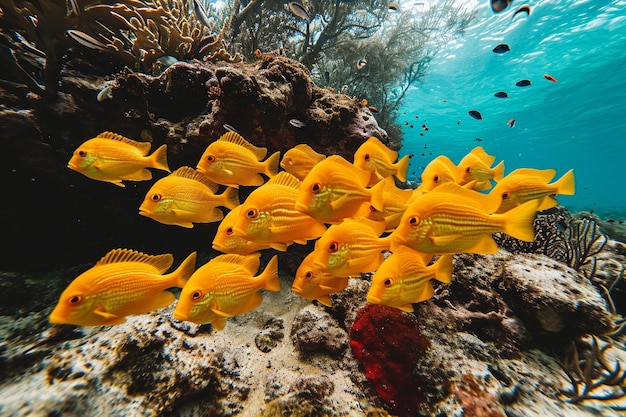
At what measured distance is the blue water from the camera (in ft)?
63.6

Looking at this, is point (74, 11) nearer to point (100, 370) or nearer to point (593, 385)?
point (100, 370)

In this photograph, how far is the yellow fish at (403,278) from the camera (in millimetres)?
2062

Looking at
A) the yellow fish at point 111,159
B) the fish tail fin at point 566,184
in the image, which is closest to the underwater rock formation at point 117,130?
the yellow fish at point 111,159

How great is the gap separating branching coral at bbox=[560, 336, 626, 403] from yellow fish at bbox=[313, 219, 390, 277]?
9.98 feet

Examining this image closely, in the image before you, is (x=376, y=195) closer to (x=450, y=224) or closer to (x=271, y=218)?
(x=450, y=224)

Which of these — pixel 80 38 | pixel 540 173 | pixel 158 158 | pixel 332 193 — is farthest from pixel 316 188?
pixel 80 38

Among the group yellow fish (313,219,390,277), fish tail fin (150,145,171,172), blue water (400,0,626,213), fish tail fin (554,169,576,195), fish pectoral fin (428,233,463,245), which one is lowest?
yellow fish (313,219,390,277)

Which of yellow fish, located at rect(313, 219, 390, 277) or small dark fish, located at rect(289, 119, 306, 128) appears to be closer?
yellow fish, located at rect(313, 219, 390, 277)

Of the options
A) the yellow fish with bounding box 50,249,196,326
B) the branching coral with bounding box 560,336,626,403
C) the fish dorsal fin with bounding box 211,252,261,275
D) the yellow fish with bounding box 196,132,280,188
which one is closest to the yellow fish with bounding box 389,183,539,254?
the fish dorsal fin with bounding box 211,252,261,275

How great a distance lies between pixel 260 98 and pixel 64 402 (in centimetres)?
377

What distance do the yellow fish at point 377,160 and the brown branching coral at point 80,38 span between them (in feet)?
13.3

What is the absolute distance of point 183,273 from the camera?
2.26 metres

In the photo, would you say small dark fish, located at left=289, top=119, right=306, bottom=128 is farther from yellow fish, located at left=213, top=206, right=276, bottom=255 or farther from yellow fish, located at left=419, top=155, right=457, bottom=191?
yellow fish, located at left=213, top=206, right=276, bottom=255

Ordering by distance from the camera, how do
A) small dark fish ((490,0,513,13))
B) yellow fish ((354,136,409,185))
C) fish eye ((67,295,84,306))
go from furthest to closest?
small dark fish ((490,0,513,13)) < yellow fish ((354,136,409,185)) < fish eye ((67,295,84,306))
